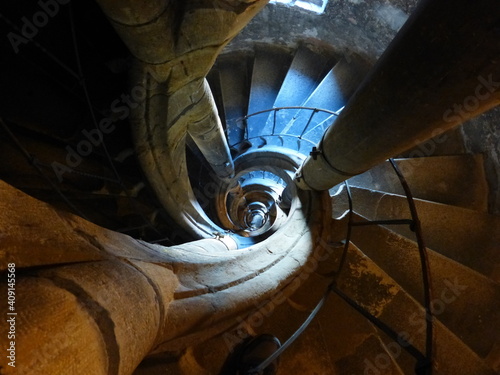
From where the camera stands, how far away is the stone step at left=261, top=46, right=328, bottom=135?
219 inches

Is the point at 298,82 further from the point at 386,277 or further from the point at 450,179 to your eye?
the point at 386,277

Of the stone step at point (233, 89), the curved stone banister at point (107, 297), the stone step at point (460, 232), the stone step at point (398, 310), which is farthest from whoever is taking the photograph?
the stone step at point (233, 89)

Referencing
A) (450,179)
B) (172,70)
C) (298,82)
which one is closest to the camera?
(172,70)

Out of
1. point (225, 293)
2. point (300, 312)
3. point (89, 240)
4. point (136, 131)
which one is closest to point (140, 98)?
point (136, 131)

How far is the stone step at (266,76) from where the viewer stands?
5.94m

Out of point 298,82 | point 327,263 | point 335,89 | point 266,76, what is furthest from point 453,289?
point 266,76

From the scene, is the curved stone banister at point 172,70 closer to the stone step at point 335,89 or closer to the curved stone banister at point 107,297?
the curved stone banister at point 107,297

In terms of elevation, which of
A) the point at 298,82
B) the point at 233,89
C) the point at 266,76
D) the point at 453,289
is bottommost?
the point at 453,289

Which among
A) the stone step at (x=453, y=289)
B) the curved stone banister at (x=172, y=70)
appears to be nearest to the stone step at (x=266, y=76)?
the curved stone banister at (x=172, y=70)

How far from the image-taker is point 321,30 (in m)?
5.43

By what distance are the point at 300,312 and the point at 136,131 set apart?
2224 millimetres

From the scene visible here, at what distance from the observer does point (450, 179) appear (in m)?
3.96

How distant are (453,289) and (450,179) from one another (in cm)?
158

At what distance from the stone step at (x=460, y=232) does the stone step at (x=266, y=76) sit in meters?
3.25
